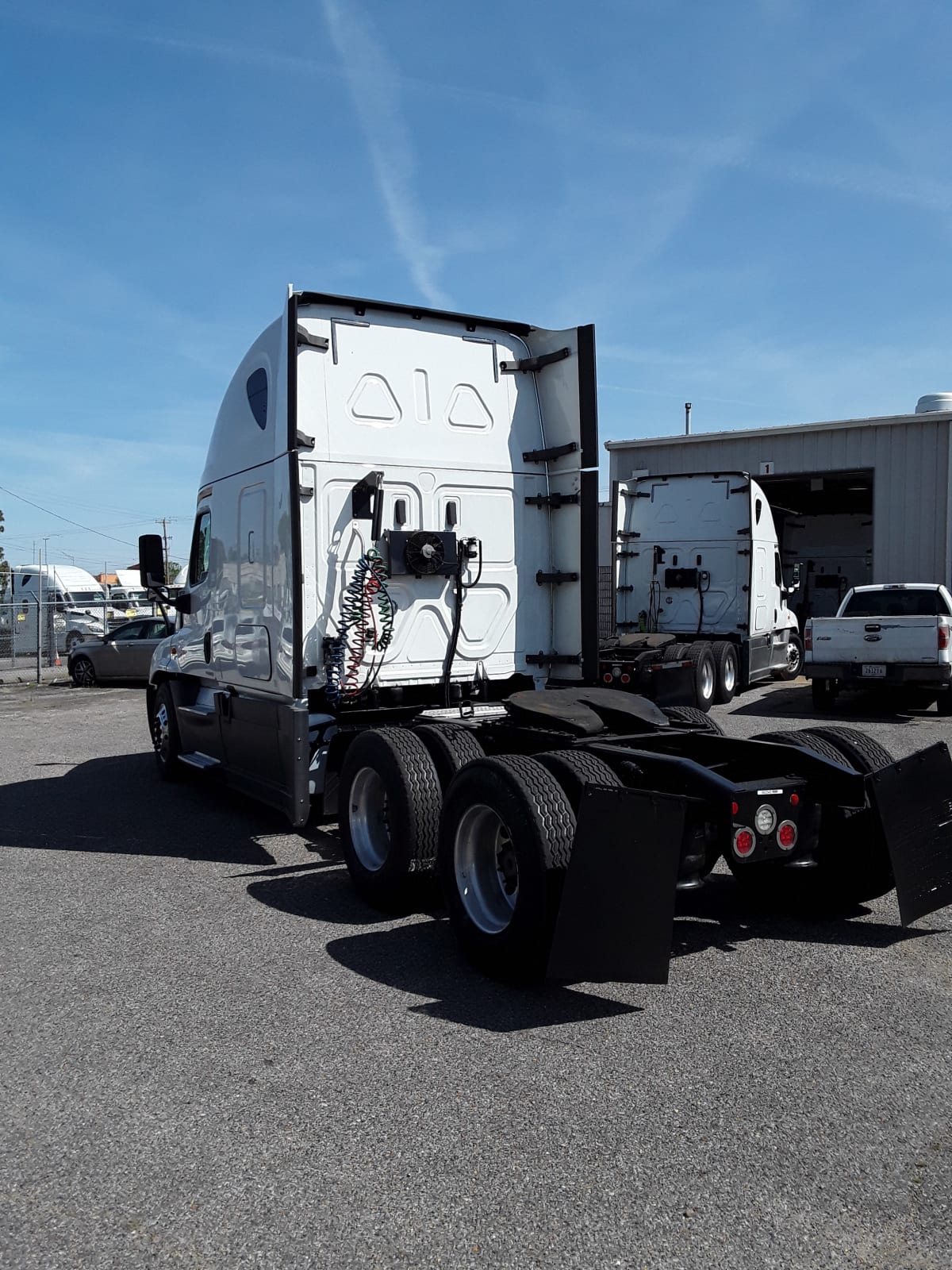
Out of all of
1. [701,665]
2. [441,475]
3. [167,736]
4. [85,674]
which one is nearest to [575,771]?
[441,475]

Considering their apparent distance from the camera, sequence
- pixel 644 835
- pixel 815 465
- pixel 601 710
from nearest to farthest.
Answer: pixel 644 835, pixel 601 710, pixel 815 465

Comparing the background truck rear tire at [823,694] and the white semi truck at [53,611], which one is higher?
the white semi truck at [53,611]

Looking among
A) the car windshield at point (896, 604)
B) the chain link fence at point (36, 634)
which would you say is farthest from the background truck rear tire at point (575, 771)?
the chain link fence at point (36, 634)

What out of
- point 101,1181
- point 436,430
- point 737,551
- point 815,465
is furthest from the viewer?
point 815,465

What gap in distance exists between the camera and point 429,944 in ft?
16.5

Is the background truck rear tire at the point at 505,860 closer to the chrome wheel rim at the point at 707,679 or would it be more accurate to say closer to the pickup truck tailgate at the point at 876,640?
the chrome wheel rim at the point at 707,679

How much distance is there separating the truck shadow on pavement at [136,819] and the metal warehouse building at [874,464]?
45.4 ft

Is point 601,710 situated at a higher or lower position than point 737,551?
lower

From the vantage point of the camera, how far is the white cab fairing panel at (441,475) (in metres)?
6.60

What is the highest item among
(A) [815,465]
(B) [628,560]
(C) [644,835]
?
(A) [815,465]

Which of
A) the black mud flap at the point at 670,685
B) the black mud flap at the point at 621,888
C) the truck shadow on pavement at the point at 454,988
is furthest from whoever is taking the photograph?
the black mud flap at the point at 670,685

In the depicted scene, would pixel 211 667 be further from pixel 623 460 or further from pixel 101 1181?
pixel 623 460

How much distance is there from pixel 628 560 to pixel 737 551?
1.80 meters

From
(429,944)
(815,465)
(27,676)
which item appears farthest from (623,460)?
(429,944)
